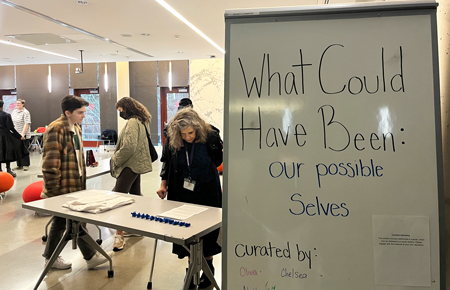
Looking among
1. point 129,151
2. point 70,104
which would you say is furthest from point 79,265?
point 70,104

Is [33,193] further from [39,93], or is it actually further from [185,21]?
[39,93]

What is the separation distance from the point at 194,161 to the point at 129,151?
1204 mm

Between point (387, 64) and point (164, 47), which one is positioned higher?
point (164, 47)

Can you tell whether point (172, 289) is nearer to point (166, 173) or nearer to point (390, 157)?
point (166, 173)

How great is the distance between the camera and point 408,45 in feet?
3.63

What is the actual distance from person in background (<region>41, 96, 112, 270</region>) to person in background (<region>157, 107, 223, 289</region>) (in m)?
0.97

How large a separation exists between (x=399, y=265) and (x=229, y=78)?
855 mm

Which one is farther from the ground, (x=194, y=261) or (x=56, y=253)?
(x=194, y=261)

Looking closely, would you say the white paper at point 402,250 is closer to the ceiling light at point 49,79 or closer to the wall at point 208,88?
the wall at point 208,88

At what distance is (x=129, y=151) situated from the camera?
3.38m

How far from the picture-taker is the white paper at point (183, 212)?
207cm

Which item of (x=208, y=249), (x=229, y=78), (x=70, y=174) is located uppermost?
(x=229, y=78)

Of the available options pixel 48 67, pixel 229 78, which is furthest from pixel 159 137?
pixel 229 78

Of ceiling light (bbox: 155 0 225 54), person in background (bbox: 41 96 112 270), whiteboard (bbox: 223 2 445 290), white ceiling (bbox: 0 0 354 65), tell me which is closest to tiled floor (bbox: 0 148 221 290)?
person in background (bbox: 41 96 112 270)
